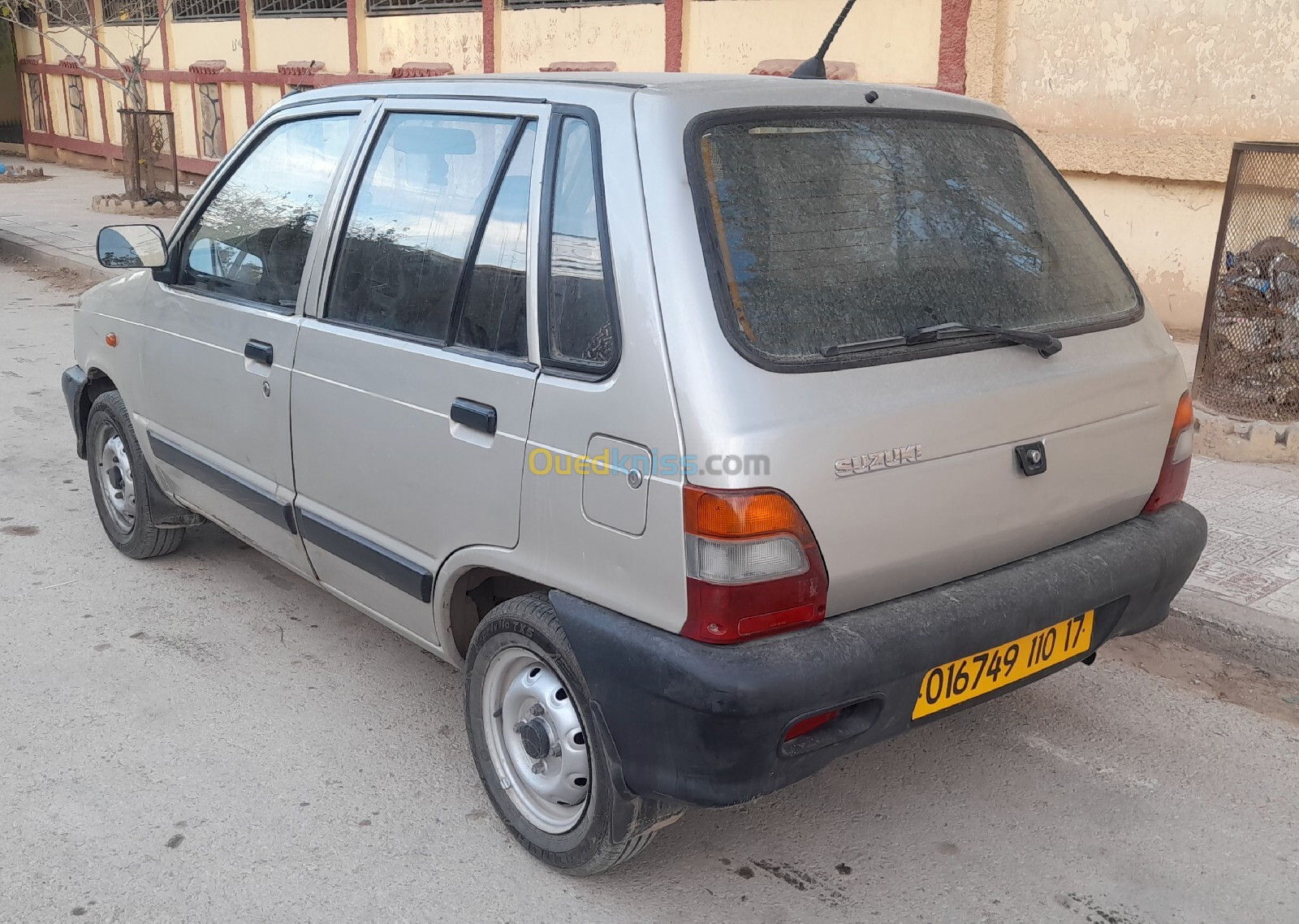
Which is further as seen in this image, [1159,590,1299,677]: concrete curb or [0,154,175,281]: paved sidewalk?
[0,154,175,281]: paved sidewalk

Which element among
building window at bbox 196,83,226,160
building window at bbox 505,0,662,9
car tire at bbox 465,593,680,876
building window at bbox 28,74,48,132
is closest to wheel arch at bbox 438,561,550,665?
car tire at bbox 465,593,680,876

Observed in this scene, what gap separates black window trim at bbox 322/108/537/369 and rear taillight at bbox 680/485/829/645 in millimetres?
607

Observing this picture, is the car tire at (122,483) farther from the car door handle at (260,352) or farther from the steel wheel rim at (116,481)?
the car door handle at (260,352)

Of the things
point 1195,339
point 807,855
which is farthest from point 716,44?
point 807,855

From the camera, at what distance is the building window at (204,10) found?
Answer: 16922 mm

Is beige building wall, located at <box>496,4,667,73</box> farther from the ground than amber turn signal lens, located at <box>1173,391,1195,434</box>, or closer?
farther from the ground

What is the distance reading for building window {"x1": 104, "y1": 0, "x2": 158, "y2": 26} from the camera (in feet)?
63.1

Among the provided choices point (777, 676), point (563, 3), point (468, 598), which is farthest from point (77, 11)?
point (777, 676)

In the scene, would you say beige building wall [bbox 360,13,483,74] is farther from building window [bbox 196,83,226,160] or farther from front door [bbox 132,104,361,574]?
front door [bbox 132,104,361,574]

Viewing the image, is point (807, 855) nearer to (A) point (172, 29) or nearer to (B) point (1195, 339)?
(B) point (1195, 339)

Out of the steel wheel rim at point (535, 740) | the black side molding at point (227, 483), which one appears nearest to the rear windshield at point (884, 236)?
the steel wheel rim at point (535, 740)

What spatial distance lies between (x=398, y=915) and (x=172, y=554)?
8.44 feet

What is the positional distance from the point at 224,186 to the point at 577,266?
192 cm

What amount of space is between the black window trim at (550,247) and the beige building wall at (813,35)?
658 cm
